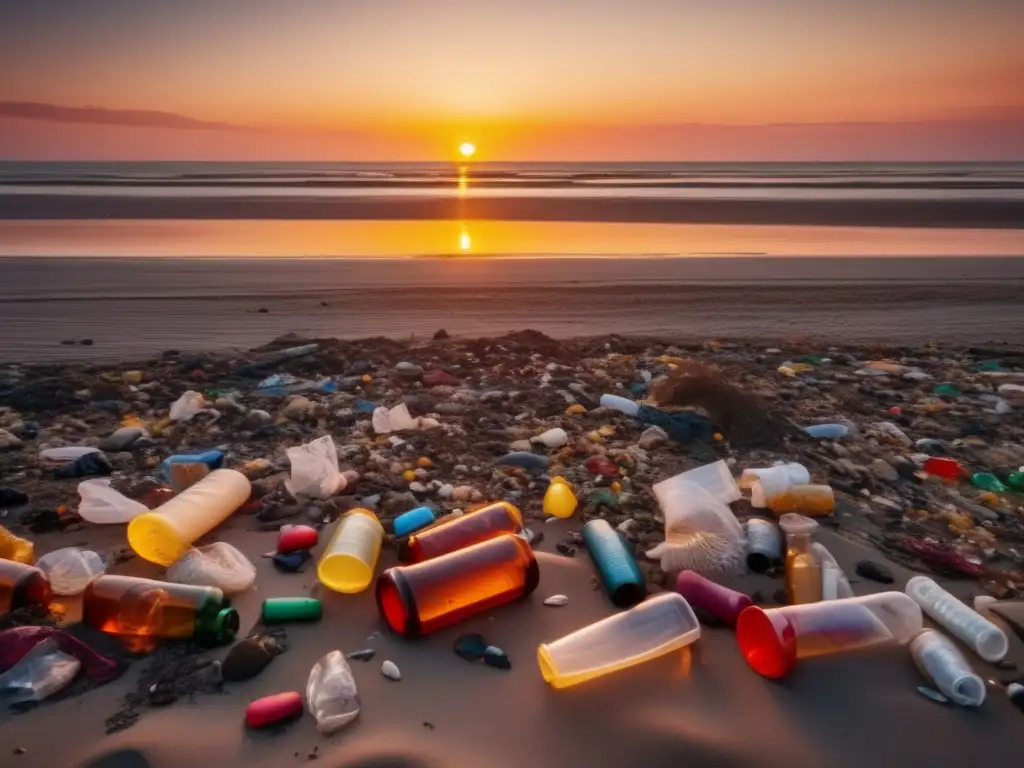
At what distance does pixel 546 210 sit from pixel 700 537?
669 inches

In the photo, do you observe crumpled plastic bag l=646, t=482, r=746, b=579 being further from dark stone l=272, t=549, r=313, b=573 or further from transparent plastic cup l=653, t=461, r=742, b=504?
dark stone l=272, t=549, r=313, b=573

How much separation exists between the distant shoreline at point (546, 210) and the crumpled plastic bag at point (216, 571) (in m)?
14.4

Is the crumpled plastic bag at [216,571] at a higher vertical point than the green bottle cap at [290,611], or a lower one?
higher

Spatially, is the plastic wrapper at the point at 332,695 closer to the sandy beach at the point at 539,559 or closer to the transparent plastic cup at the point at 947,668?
the sandy beach at the point at 539,559

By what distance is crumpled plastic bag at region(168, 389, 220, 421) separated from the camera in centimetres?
385

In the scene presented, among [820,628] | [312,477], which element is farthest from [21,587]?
[820,628]

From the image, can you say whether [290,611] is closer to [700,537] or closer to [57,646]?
[57,646]

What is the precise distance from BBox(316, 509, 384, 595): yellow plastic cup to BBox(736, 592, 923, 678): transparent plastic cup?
116 cm

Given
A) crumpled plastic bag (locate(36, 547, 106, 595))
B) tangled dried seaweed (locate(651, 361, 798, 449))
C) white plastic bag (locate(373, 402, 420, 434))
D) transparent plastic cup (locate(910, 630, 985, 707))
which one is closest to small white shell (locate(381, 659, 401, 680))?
crumpled plastic bag (locate(36, 547, 106, 595))

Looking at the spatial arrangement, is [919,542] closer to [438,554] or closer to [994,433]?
[994,433]

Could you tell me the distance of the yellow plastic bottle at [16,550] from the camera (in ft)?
8.06

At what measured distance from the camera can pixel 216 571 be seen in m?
2.32

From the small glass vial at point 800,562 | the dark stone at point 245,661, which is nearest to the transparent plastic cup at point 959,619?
the small glass vial at point 800,562

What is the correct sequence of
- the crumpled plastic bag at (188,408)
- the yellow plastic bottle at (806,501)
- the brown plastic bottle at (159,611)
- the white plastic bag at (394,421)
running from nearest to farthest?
the brown plastic bottle at (159,611)
the yellow plastic bottle at (806,501)
the white plastic bag at (394,421)
the crumpled plastic bag at (188,408)
